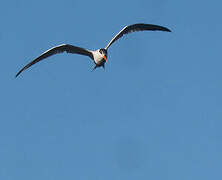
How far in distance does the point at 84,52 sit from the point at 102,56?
454cm

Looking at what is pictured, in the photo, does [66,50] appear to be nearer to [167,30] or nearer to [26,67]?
[26,67]

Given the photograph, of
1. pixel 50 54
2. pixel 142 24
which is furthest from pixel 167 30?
pixel 50 54

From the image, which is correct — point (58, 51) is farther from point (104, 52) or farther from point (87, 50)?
point (104, 52)

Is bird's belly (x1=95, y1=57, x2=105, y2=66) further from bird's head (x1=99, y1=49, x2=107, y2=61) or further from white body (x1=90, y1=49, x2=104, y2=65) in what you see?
bird's head (x1=99, y1=49, x2=107, y2=61)

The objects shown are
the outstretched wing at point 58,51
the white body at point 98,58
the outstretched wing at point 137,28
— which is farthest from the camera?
the outstretched wing at point 137,28

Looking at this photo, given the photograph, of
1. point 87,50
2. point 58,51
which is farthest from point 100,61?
point 58,51

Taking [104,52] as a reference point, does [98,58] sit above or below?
below

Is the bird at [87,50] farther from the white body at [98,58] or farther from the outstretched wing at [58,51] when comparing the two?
the white body at [98,58]

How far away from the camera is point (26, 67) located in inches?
1991

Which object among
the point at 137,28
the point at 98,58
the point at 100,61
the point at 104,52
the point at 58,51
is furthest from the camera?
the point at 137,28

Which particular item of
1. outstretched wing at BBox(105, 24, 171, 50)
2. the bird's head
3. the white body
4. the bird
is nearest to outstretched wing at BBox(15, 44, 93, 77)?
the bird

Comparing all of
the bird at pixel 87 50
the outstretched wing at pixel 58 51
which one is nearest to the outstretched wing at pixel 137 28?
the bird at pixel 87 50

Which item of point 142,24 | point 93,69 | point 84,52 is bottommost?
point 93,69

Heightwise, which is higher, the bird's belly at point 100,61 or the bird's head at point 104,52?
the bird's head at point 104,52
